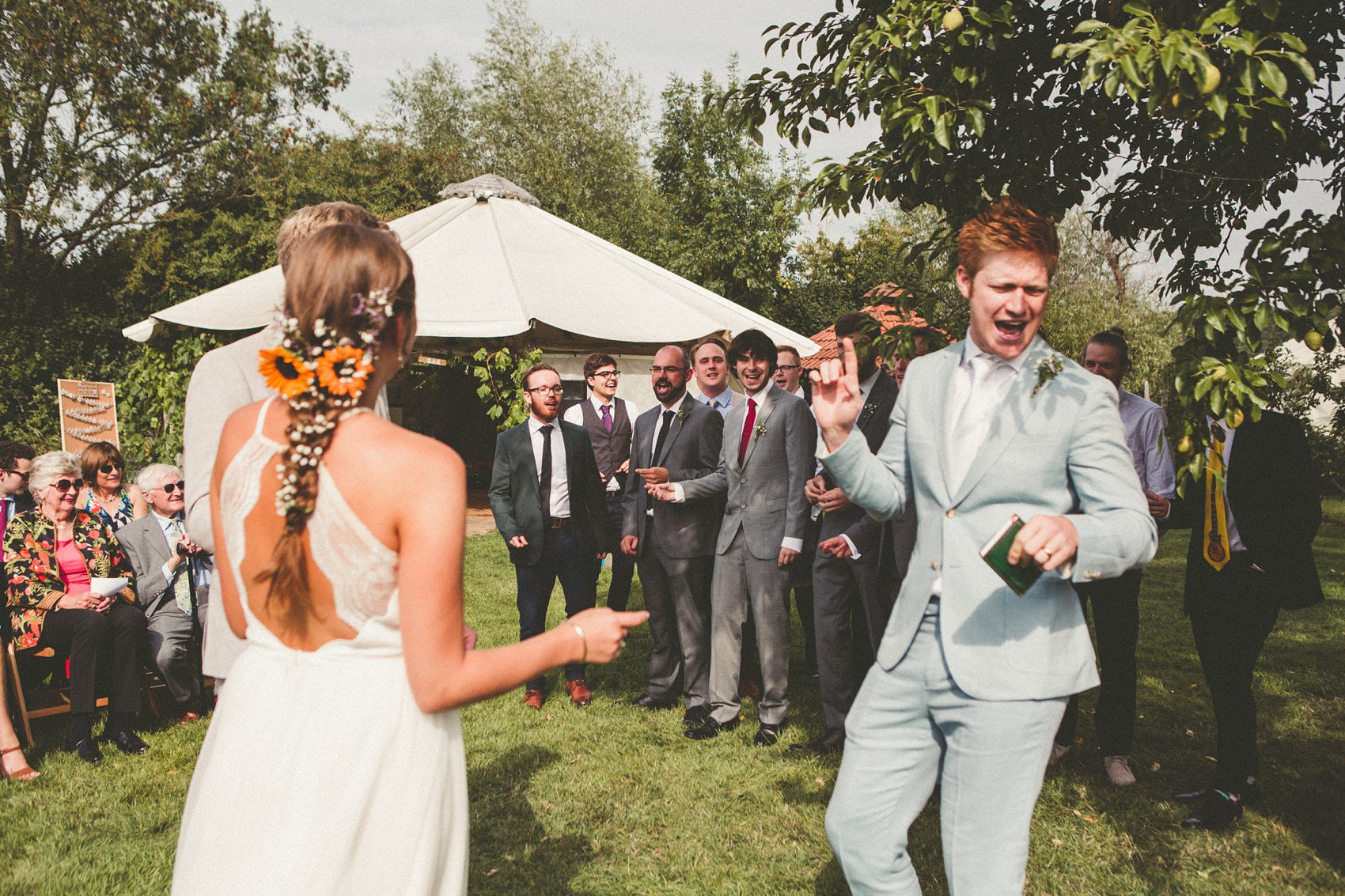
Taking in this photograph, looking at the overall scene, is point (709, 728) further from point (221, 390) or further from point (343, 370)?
point (343, 370)

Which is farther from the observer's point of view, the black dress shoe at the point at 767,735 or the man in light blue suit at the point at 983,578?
the black dress shoe at the point at 767,735

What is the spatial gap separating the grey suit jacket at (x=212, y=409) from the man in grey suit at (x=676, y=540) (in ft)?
11.6

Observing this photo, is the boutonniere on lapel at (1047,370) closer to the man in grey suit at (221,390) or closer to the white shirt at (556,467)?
the man in grey suit at (221,390)

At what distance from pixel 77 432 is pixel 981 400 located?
39.4ft

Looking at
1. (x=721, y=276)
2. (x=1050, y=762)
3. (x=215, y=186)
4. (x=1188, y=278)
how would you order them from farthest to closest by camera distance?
(x=721, y=276), (x=215, y=186), (x=1050, y=762), (x=1188, y=278)

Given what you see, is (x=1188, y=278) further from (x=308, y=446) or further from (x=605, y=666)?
(x=605, y=666)

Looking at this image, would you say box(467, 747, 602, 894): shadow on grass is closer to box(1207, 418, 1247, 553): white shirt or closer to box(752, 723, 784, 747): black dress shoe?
box(752, 723, 784, 747): black dress shoe

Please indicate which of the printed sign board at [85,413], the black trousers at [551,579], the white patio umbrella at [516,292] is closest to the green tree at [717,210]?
the white patio umbrella at [516,292]

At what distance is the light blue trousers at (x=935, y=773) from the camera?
2400mm

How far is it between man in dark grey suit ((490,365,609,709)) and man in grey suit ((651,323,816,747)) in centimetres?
126

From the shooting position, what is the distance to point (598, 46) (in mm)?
33438

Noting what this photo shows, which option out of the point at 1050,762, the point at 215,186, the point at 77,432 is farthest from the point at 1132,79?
the point at 215,186

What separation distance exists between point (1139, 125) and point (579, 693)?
4811mm

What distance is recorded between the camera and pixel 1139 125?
4375 millimetres
